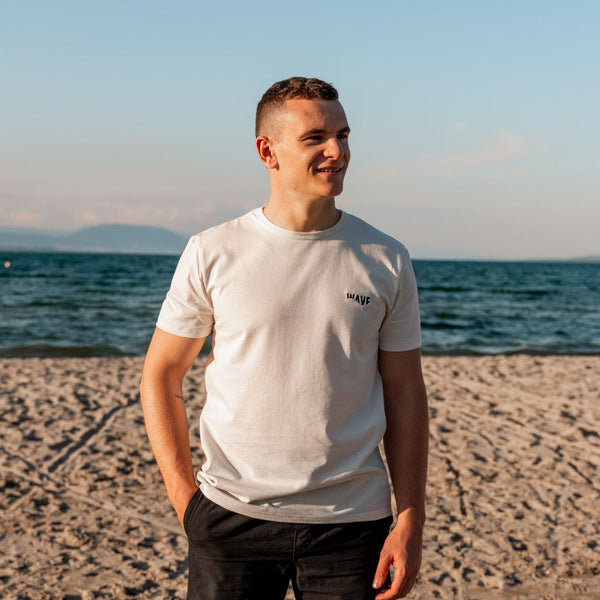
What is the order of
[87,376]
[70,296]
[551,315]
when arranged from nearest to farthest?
1. [87,376]
2. [551,315]
3. [70,296]

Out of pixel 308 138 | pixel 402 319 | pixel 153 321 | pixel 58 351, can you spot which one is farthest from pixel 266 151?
pixel 153 321

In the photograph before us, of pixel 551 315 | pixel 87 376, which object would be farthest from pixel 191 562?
pixel 551 315

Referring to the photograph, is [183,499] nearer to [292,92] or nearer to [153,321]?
[292,92]

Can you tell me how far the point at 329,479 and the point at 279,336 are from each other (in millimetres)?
389

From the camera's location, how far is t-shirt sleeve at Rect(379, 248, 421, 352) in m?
1.96

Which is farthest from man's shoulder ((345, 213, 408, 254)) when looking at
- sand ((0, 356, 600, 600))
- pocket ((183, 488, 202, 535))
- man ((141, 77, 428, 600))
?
sand ((0, 356, 600, 600))

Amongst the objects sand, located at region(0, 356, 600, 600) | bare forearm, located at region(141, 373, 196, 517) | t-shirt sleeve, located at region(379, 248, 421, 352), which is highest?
t-shirt sleeve, located at region(379, 248, 421, 352)

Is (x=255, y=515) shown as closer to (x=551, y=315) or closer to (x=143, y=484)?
(x=143, y=484)

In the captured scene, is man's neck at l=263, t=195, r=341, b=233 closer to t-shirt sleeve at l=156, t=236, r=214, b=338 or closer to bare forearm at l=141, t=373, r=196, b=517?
t-shirt sleeve at l=156, t=236, r=214, b=338

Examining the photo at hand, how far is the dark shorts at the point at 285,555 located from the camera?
1.87 meters

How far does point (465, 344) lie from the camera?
1934 cm

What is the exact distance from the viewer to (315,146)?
1.87 m

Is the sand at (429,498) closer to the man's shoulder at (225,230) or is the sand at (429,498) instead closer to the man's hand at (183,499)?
the man's hand at (183,499)

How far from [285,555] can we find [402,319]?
700 mm
